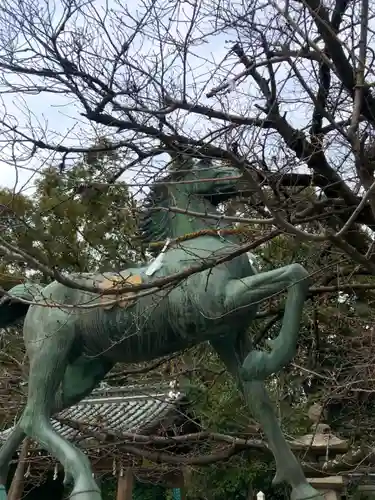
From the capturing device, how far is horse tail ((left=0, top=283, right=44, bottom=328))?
4.38 meters

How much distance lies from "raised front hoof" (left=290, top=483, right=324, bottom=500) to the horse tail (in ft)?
6.60

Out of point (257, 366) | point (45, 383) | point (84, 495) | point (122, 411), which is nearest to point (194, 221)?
point (257, 366)

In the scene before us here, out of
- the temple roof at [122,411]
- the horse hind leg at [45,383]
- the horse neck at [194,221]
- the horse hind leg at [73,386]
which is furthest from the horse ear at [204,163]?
the temple roof at [122,411]

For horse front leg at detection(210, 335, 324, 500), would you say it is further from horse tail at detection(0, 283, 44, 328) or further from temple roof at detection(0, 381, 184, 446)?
temple roof at detection(0, 381, 184, 446)

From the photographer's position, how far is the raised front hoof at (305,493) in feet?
12.4

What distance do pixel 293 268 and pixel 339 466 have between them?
11.6 ft

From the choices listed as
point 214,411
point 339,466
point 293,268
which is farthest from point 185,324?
point 214,411

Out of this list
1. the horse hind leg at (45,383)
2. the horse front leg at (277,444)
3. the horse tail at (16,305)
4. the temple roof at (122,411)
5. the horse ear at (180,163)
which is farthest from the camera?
the temple roof at (122,411)

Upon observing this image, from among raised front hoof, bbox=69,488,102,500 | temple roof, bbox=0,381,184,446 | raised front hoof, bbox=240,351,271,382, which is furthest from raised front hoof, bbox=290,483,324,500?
temple roof, bbox=0,381,184,446

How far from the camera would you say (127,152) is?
16.7 feet

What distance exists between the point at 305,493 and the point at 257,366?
2.61 feet

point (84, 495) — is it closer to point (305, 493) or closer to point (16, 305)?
point (305, 493)

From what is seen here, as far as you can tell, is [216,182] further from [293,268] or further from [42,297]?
[42,297]

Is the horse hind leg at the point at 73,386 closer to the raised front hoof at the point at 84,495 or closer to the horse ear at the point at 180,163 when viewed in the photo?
the raised front hoof at the point at 84,495
